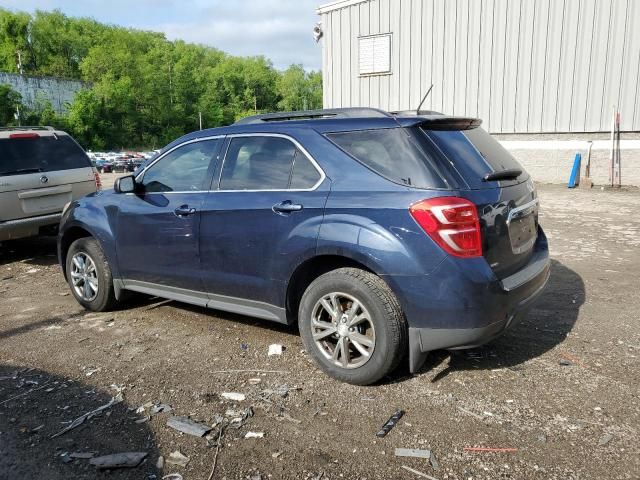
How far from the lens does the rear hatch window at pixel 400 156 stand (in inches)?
132

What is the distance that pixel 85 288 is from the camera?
5.46m

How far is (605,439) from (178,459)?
2328 millimetres

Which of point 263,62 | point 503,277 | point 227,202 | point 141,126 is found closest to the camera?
point 503,277

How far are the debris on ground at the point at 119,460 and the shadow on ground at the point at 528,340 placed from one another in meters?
1.96

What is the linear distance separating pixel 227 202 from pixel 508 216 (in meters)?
2.07

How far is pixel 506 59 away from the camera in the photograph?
1546cm

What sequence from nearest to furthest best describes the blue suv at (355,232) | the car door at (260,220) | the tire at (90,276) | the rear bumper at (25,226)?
the blue suv at (355,232), the car door at (260,220), the tire at (90,276), the rear bumper at (25,226)

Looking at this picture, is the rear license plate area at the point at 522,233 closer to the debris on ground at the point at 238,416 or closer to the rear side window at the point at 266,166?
the rear side window at the point at 266,166

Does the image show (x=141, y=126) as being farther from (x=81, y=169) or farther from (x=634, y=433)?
(x=634, y=433)

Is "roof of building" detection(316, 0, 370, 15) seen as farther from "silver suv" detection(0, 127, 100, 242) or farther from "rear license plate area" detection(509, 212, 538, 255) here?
"rear license plate area" detection(509, 212, 538, 255)

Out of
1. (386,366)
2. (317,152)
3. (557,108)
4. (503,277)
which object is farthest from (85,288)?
(557,108)

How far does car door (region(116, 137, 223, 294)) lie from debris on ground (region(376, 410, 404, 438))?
200cm

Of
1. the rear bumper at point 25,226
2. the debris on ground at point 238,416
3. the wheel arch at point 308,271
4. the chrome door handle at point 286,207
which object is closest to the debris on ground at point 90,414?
the debris on ground at point 238,416

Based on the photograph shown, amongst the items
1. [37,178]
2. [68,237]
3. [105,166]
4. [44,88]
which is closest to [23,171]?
[37,178]
